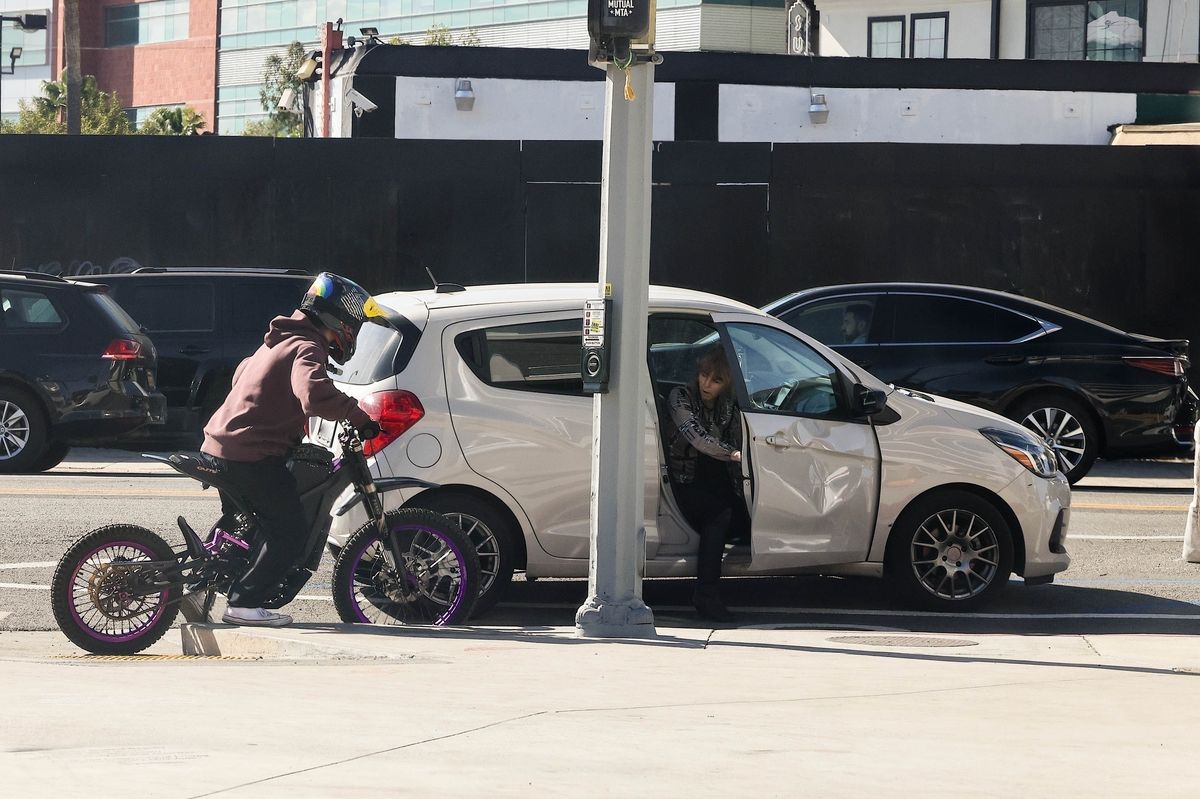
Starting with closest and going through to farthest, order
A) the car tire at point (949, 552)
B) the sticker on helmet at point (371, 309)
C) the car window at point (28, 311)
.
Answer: the sticker on helmet at point (371, 309) → the car tire at point (949, 552) → the car window at point (28, 311)

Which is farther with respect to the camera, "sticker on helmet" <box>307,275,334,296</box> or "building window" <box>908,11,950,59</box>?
"building window" <box>908,11,950,59</box>

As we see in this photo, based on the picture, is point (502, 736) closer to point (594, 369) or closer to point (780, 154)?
point (594, 369)

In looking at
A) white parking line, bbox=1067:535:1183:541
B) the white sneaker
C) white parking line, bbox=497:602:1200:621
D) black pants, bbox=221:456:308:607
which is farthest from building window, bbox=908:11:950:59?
the white sneaker

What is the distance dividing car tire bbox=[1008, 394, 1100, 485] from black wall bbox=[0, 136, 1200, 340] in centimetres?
613

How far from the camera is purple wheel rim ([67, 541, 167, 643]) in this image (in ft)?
23.8

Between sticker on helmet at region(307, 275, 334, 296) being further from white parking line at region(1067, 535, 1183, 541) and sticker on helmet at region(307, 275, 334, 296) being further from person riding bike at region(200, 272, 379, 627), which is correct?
white parking line at region(1067, 535, 1183, 541)

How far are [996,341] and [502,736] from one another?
34.5ft

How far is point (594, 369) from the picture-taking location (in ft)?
24.5

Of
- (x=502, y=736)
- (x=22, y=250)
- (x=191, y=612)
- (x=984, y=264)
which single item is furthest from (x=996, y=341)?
(x=22, y=250)

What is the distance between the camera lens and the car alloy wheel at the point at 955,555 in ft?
28.6

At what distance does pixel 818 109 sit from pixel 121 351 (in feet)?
50.6

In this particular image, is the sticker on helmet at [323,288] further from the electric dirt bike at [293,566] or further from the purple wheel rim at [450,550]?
the purple wheel rim at [450,550]

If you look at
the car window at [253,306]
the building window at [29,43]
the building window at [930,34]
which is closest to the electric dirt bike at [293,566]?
the car window at [253,306]

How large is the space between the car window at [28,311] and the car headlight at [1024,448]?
8.96m
